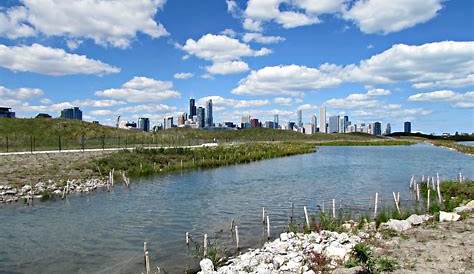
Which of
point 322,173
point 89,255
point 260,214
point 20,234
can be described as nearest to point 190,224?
point 260,214

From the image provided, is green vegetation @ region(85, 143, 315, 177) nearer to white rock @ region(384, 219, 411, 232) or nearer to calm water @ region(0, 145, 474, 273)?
calm water @ region(0, 145, 474, 273)

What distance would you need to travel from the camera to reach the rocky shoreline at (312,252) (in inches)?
582

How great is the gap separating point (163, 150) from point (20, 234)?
44.3m

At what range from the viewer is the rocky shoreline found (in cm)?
1478

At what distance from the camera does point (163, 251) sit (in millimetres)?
20438

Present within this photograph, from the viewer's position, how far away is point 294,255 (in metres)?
16.2

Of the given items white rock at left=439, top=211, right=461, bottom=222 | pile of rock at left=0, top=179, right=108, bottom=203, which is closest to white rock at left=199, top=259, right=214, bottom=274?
white rock at left=439, top=211, right=461, bottom=222

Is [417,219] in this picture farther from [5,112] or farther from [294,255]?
[5,112]

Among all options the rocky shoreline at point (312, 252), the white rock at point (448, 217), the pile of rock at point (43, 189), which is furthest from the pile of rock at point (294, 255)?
the pile of rock at point (43, 189)

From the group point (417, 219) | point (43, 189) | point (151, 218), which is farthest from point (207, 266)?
point (43, 189)

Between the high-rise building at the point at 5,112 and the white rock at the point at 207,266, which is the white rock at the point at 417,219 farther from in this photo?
the high-rise building at the point at 5,112

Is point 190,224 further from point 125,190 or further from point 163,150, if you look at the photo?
point 163,150

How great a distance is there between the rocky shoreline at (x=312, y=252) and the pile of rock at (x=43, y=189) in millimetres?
24077

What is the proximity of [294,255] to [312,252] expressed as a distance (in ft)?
2.49
